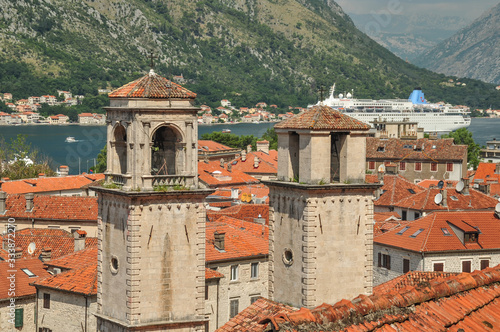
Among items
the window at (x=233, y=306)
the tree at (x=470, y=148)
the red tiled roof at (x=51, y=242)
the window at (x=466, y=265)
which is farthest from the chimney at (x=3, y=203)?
the tree at (x=470, y=148)

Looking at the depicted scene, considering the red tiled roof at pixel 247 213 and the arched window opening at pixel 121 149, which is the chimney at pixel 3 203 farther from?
the arched window opening at pixel 121 149

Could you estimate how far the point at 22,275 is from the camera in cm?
4412

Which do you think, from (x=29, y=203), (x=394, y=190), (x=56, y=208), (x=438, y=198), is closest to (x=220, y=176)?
(x=394, y=190)

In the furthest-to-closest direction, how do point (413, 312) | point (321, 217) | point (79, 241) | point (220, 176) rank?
point (220, 176), point (79, 241), point (321, 217), point (413, 312)

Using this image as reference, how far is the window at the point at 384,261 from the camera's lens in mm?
50966

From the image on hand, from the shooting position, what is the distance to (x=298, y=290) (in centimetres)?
3017

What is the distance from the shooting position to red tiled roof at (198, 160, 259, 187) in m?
92.8

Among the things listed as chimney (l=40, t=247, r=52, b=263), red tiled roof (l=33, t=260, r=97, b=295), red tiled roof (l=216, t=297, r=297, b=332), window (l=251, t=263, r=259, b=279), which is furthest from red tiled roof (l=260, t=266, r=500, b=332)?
chimney (l=40, t=247, r=52, b=263)

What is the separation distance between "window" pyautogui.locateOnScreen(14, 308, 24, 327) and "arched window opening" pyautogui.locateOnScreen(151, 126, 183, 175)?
1307 cm

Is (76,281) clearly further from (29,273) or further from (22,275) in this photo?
(29,273)

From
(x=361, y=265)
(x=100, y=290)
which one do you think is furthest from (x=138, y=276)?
(x=361, y=265)

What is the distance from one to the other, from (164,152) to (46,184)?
56.8m

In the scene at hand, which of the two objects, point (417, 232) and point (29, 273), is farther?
point (417, 232)

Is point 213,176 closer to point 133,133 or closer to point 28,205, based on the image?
point 28,205
